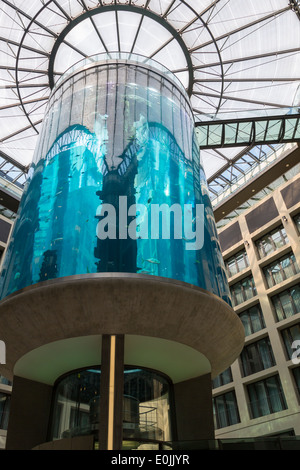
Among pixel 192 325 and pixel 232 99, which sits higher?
pixel 232 99

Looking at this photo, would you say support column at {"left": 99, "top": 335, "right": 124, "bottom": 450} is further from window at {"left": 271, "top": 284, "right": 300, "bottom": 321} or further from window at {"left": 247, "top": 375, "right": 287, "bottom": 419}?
window at {"left": 271, "top": 284, "right": 300, "bottom": 321}

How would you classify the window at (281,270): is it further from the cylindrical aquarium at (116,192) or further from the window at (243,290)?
the cylindrical aquarium at (116,192)

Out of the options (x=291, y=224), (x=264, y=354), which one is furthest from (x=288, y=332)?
(x=291, y=224)

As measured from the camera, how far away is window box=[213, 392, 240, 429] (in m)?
38.4

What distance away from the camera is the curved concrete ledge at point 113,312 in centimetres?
1582

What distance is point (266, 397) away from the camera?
3622 centimetres

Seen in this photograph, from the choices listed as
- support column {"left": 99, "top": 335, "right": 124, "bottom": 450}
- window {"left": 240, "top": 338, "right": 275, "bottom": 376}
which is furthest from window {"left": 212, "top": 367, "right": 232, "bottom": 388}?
support column {"left": 99, "top": 335, "right": 124, "bottom": 450}

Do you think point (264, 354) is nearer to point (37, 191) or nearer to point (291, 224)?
point (291, 224)

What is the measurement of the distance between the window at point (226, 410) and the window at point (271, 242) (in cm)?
1446

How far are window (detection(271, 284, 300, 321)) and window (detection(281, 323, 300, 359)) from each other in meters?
1.24

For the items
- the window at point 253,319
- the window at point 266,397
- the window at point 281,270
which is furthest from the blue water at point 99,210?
the window at point 253,319
